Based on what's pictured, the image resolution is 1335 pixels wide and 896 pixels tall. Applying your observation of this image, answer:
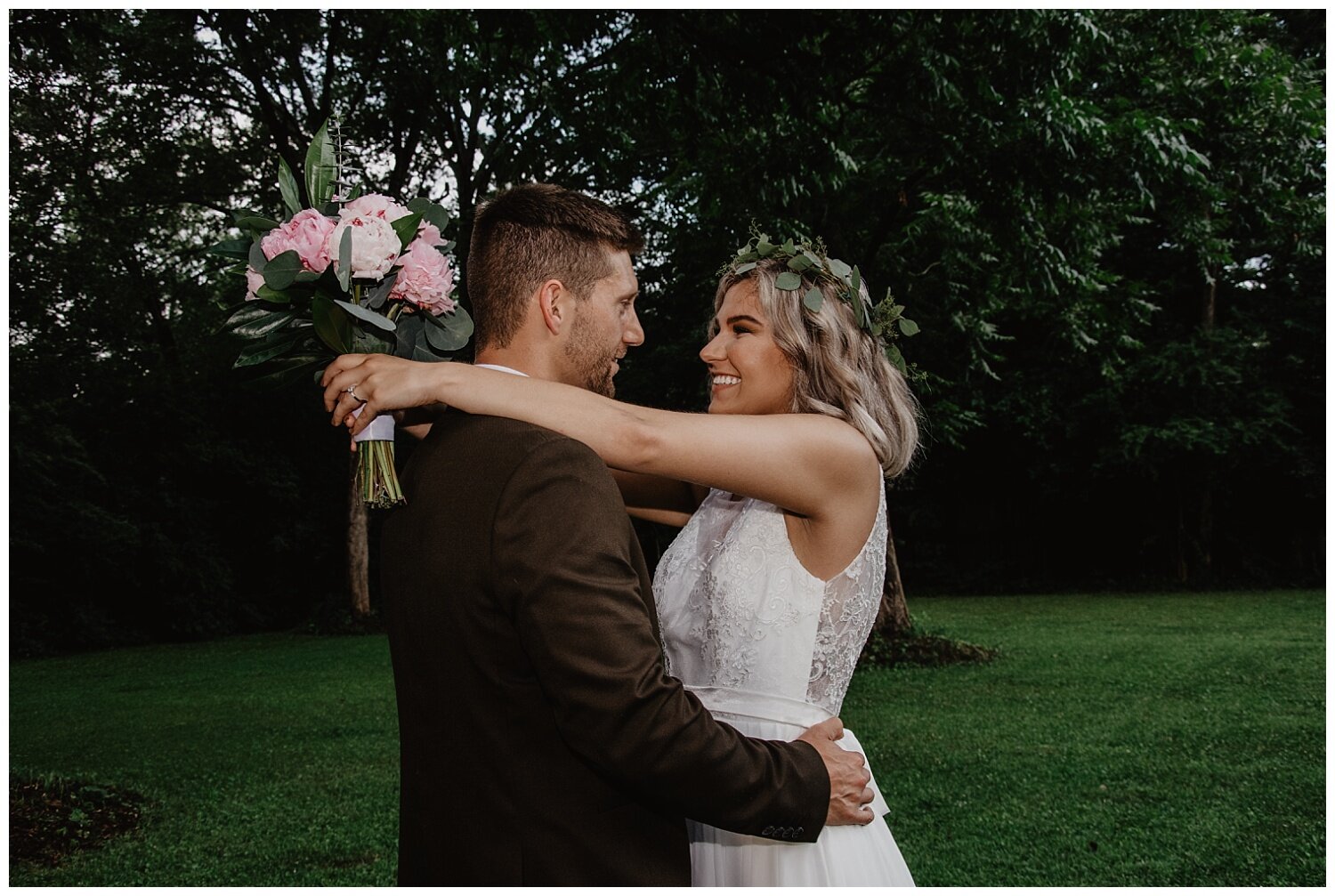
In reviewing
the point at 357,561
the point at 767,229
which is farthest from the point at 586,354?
the point at 357,561

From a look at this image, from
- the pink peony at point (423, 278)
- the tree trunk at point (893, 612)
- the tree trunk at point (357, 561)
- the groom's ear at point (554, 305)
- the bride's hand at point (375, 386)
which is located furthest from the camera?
the tree trunk at point (357, 561)

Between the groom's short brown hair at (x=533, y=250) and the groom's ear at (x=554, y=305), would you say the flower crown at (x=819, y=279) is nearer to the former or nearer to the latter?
the groom's short brown hair at (x=533, y=250)

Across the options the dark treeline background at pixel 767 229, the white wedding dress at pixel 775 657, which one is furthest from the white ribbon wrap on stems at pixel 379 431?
the dark treeline background at pixel 767 229

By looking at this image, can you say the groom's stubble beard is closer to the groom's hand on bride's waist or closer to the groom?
the groom

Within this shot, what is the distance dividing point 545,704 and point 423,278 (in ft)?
3.69

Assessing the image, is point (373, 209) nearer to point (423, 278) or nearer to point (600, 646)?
point (423, 278)

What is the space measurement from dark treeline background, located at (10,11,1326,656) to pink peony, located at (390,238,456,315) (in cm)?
497

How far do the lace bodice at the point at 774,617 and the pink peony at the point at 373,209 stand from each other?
1.18 metres

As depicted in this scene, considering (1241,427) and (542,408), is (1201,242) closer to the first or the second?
(1241,427)

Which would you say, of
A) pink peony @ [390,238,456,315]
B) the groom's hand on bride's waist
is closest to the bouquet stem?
pink peony @ [390,238,456,315]

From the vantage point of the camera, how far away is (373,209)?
261 centimetres

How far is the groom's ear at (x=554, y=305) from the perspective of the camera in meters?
2.39

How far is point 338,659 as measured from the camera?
1634 cm

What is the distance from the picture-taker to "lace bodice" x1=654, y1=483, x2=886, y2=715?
2787 millimetres
